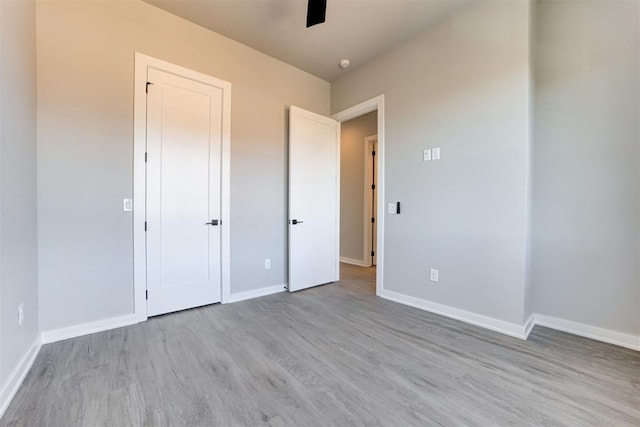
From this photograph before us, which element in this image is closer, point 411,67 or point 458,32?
point 458,32

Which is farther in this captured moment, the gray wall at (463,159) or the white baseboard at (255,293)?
the white baseboard at (255,293)

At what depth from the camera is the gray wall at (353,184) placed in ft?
17.4

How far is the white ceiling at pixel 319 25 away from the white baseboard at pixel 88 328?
2871 millimetres

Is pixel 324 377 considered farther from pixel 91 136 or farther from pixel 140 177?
pixel 91 136

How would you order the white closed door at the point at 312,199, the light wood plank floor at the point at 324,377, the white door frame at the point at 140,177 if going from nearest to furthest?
the light wood plank floor at the point at 324,377 → the white door frame at the point at 140,177 → the white closed door at the point at 312,199

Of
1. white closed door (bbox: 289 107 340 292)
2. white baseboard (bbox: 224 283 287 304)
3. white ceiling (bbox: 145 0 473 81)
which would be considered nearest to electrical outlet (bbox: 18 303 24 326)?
white baseboard (bbox: 224 283 287 304)

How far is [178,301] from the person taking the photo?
2.83 metres

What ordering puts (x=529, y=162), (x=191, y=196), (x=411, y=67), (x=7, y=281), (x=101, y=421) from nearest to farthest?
(x=101, y=421) → (x=7, y=281) → (x=529, y=162) → (x=191, y=196) → (x=411, y=67)

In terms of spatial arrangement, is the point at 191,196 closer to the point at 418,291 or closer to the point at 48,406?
the point at 48,406

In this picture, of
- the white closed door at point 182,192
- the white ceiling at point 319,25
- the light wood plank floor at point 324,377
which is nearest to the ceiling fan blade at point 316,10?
the white ceiling at point 319,25

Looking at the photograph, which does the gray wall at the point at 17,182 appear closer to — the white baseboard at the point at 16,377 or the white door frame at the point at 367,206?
the white baseboard at the point at 16,377

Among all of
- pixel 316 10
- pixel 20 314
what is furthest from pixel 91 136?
pixel 316 10

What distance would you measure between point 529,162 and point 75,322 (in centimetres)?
397

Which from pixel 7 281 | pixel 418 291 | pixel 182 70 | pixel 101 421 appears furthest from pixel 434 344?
pixel 182 70
